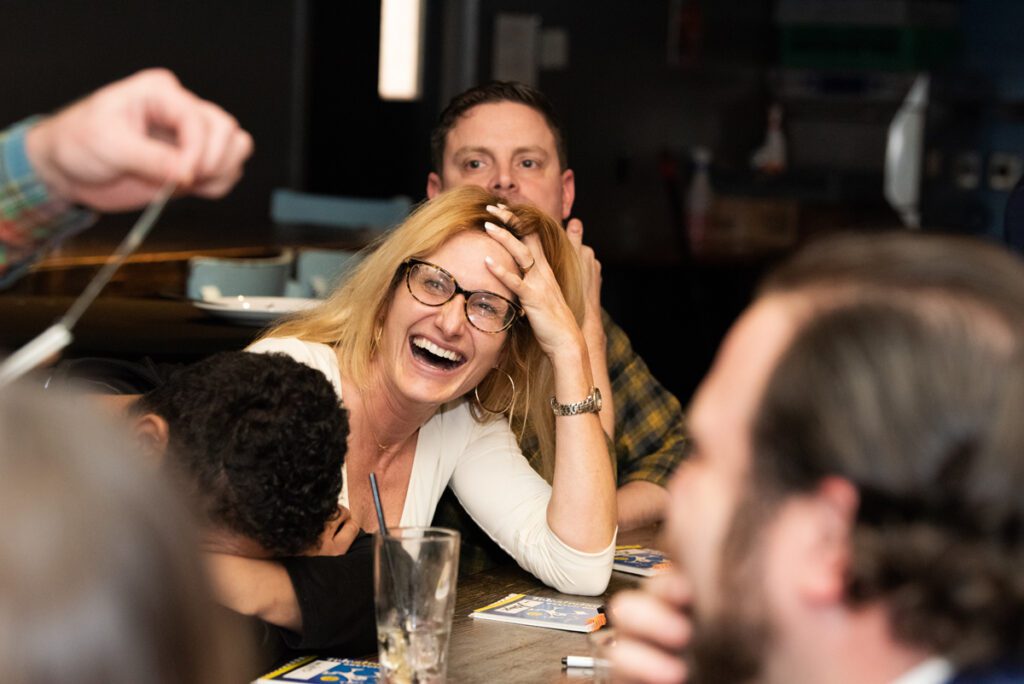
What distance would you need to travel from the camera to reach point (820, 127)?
10070mm

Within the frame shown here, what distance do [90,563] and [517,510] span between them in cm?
178

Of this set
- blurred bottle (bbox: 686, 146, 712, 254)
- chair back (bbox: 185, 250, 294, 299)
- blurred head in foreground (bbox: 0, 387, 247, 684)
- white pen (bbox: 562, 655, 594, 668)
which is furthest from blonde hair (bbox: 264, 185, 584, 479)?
blurred bottle (bbox: 686, 146, 712, 254)

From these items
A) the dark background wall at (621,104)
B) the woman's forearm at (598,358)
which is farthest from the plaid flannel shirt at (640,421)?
the dark background wall at (621,104)

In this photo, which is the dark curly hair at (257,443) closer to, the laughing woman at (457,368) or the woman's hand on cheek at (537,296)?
the laughing woman at (457,368)

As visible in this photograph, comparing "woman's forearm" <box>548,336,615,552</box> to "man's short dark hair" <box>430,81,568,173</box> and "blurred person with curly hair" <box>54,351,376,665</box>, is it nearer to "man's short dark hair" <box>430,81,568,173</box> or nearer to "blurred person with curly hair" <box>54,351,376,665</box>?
"blurred person with curly hair" <box>54,351,376,665</box>

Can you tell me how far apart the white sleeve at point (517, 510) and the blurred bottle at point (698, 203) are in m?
5.88

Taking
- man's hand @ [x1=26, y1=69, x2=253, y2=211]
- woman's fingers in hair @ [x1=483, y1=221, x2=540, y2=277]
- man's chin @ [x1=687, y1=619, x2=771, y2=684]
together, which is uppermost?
man's hand @ [x1=26, y1=69, x2=253, y2=211]

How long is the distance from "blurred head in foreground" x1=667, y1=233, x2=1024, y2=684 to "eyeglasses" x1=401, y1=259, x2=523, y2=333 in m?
1.39

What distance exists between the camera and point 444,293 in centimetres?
231

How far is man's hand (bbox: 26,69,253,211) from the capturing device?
1079mm

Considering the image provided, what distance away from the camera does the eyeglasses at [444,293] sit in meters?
2.30

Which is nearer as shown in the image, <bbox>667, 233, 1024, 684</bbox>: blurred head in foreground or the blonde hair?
<bbox>667, 233, 1024, 684</bbox>: blurred head in foreground

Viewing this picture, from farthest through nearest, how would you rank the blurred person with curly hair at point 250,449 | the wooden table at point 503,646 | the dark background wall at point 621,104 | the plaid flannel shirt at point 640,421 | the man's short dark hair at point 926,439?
the dark background wall at point 621,104 → the plaid flannel shirt at point 640,421 → the wooden table at point 503,646 → the blurred person with curly hair at point 250,449 → the man's short dark hair at point 926,439

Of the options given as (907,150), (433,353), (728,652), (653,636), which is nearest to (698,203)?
(907,150)
